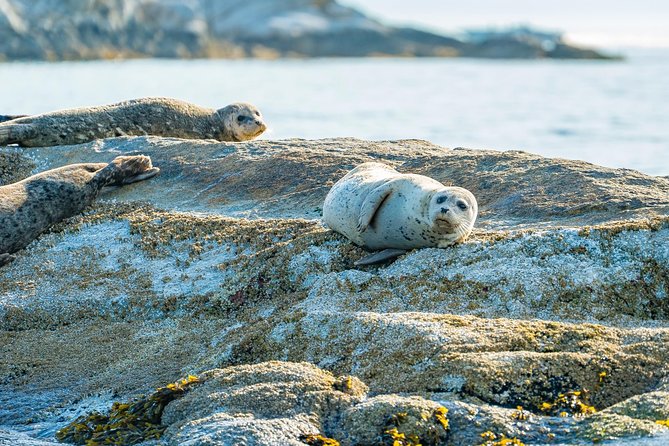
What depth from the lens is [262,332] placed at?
4.98 meters

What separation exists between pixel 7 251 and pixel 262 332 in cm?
247

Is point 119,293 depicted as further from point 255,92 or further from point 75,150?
point 255,92

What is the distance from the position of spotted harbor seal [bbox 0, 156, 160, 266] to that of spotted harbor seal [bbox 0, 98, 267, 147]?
1527 millimetres

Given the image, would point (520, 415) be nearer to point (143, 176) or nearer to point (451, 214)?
point (451, 214)

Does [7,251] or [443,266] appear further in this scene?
[7,251]

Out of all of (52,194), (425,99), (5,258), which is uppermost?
(52,194)

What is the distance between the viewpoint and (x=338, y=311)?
5035 millimetres

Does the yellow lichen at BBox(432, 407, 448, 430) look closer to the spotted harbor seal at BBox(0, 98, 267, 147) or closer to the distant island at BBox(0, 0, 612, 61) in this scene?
the spotted harbor seal at BBox(0, 98, 267, 147)

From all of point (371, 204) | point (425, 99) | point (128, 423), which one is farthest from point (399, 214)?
point (425, 99)

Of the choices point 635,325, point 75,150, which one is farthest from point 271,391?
point 75,150

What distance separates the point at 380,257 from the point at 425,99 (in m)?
28.5

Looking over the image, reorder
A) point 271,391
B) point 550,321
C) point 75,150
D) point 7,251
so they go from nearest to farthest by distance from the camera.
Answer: point 271,391, point 550,321, point 7,251, point 75,150

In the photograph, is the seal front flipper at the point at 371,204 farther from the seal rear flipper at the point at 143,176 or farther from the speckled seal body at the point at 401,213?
the seal rear flipper at the point at 143,176

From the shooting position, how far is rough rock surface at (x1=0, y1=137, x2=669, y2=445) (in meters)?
4.05
